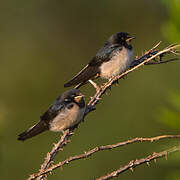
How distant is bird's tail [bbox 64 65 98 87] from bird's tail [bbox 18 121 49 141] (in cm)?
47

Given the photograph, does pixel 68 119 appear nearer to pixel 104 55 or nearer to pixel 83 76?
pixel 83 76

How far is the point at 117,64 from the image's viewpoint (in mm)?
5746

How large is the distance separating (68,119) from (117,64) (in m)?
1.18

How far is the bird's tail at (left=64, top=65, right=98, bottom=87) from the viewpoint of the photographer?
5.19 m

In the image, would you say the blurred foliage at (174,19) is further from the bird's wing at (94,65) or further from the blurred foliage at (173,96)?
the bird's wing at (94,65)

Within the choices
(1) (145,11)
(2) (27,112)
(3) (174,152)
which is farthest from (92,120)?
(3) (174,152)

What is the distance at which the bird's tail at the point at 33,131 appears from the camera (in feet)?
15.0

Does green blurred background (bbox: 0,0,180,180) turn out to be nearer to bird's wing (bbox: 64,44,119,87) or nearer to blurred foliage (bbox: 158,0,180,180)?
bird's wing (bbox: 64,44,119,87)

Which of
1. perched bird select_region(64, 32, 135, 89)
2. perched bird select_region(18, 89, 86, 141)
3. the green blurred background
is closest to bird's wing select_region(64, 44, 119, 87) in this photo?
perched bird select_region(64, 32, 135, 89)

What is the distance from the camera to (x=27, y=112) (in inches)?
457

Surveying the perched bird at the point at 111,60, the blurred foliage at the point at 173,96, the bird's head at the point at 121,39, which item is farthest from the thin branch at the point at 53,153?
the bird's head at the point at 121,39

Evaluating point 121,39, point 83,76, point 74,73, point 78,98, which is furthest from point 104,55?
point 74,73

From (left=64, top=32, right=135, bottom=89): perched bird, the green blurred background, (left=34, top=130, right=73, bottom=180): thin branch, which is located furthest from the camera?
the green blurred background

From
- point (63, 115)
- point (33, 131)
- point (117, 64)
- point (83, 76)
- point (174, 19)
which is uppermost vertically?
point (117, 64)
